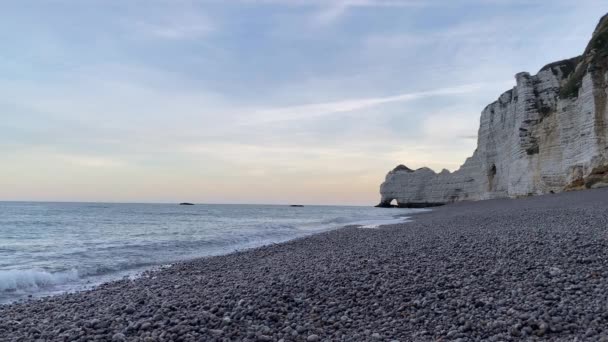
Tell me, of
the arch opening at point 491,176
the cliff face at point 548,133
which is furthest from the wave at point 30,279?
Answer: the arch opening at point 491,176

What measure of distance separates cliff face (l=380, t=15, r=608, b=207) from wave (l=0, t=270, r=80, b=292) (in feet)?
102

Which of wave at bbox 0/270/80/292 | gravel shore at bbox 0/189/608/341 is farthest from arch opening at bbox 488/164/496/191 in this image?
wave at bbox 0/270/80/292

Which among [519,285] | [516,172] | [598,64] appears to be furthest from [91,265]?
[516,172]

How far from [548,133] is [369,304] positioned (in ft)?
A: 120

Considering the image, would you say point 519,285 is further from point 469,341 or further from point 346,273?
point 346,273

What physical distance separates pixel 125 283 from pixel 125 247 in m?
9.62

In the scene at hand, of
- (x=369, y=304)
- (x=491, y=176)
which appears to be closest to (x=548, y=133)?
(x=491, y=176)

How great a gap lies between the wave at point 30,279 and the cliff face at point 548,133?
3122cm

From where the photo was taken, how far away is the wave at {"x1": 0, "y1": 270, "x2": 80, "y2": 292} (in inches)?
365

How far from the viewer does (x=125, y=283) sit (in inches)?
354

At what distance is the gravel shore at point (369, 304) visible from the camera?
435cm

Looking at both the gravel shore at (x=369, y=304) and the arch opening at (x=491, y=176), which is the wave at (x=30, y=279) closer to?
the gravel shore at (x=369, y=304)

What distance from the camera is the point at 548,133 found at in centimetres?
3550

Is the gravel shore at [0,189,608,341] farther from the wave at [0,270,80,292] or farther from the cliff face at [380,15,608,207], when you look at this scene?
the cliff face at [380,15,608,207]
